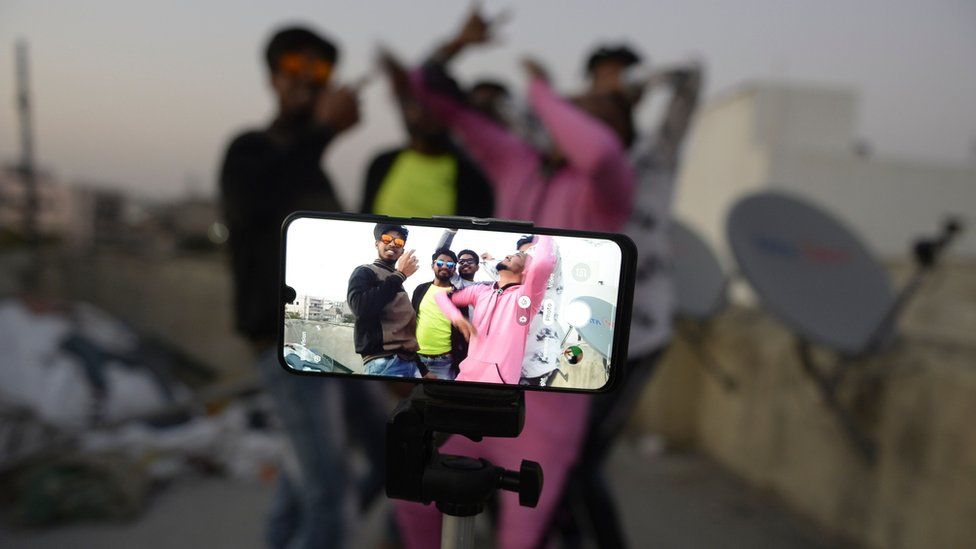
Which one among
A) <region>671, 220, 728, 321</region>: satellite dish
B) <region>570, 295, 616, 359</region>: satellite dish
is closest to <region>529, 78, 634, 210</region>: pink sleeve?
<region>570, 295, 616, 359</region>: satellite dish

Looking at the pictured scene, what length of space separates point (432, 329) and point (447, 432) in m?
0.12

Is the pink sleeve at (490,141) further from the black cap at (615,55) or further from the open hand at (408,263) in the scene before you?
the open hand at (408,263)

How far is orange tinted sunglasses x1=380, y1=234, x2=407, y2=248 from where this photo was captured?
0.66 metres

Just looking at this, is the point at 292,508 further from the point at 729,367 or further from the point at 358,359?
the point at 729,367

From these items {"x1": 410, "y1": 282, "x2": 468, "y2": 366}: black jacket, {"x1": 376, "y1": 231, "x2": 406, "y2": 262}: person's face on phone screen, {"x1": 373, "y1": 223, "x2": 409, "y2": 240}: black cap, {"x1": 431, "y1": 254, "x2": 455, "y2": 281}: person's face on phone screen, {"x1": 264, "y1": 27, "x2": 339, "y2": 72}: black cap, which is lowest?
{"x1": 410, "y1": 282, "x2": 468, "y2": 366}: black jacket

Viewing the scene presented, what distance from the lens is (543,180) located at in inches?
61.7

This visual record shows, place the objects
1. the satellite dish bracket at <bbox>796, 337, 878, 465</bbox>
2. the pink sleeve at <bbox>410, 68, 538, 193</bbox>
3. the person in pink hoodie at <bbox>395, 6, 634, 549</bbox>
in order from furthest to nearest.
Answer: the satellite dish bracket at <bbox>796, 337, 878, 465</bbox>
the pink sleeve at <bbox>410, 68, 538, 193</bbox>
the person in pink hoodie at <bbox>395, 6, 634, 549</bbox>

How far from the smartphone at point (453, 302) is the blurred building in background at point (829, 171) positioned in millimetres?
6374

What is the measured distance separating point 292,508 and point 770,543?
6.43ft

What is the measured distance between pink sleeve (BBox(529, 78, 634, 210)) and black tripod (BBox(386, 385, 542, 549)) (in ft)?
2.48

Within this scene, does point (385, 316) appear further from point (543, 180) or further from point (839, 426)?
point (839, 426)

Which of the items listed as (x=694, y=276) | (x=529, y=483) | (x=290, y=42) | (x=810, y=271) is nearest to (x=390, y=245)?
(x=529, y=483)

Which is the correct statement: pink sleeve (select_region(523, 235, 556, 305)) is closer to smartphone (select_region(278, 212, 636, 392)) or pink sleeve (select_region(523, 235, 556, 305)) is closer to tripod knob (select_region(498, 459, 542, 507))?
smartphone (select_region(278, 212, 636, 392))

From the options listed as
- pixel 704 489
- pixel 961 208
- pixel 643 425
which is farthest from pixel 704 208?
pixel 704 489
